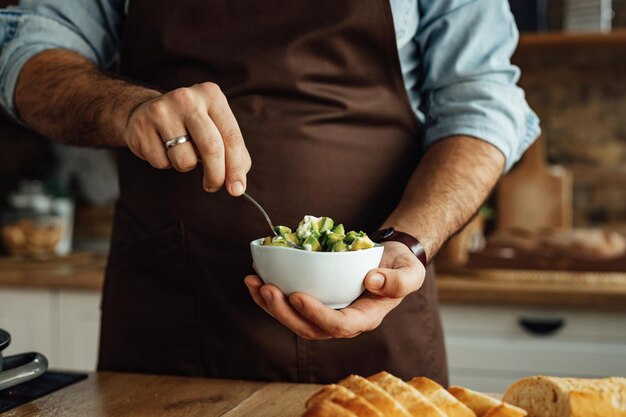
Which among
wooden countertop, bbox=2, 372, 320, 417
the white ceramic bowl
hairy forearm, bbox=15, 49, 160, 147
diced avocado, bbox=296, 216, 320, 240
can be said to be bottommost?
wooden countertop, bbox=2, 372, 320, 417

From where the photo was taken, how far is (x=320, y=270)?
2.97 ft

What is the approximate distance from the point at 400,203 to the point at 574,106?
182 centimetres

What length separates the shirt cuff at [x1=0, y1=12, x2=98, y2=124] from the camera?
1242 millimetres

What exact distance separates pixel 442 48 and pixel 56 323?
5.35 ft

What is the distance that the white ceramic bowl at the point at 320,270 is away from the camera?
90cm

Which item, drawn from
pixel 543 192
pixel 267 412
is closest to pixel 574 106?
pixel 543 192

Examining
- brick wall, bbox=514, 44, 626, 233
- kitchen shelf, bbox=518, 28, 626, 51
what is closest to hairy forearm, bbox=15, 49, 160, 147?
kitchen shelf, bbox=518, 28, 626, 51

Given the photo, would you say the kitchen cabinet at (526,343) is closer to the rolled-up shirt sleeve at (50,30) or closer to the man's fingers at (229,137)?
the rolled-up shirt sleeve at (50,30)

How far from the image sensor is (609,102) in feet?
9.09

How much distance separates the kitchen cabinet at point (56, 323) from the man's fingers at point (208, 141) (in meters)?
1.60

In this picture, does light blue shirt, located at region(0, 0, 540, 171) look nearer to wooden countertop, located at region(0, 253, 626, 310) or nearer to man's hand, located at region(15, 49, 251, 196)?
man's hand, located at region(15, 49, 251, 196)

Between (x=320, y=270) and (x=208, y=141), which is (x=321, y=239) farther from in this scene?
(x=208, y=141)

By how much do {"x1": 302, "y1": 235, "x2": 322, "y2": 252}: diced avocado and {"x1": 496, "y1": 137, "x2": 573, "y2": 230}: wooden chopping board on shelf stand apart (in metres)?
1.85

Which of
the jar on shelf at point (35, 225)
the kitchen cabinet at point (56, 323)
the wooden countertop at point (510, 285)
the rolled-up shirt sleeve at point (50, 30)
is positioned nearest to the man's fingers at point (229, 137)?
the rolled-up shirt sleeve at point (50, 30)
